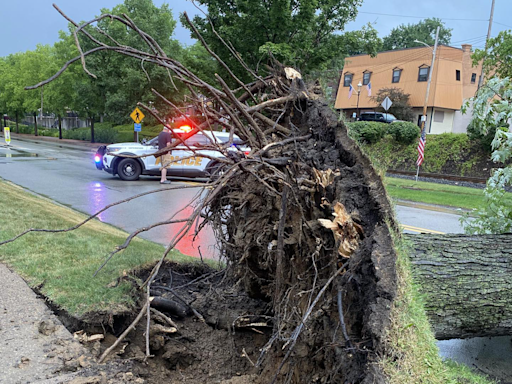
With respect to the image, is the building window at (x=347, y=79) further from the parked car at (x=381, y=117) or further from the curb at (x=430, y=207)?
the curb at (x=430, y=207)

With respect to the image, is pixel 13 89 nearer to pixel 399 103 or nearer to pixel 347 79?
pixel 347 79

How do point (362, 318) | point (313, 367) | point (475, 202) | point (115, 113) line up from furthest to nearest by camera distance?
point (115, 113) → point (475, 202) → point (313, 367) → point (362, 318)

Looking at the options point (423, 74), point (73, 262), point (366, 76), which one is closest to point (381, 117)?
point (423, 74)

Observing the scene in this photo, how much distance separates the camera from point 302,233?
250 cm

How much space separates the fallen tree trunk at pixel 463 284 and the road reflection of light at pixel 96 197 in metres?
7.12

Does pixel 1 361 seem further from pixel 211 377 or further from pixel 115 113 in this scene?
pixel 115 113

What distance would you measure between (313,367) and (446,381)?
0.71 metres

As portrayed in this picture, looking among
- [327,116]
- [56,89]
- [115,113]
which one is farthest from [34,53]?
[327,116]

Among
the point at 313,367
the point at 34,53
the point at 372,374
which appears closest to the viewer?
the point at 372,374

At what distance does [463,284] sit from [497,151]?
184 cm

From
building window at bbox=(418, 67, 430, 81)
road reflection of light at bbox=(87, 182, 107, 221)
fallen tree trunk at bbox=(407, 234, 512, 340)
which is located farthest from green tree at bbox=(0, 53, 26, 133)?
fallen tree trunk at bbox=(407, 234, 512, 340)

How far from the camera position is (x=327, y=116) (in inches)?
113

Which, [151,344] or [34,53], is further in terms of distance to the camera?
[34,53]

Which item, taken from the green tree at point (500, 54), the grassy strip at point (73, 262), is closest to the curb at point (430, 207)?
the green tree at point (500, 54)
